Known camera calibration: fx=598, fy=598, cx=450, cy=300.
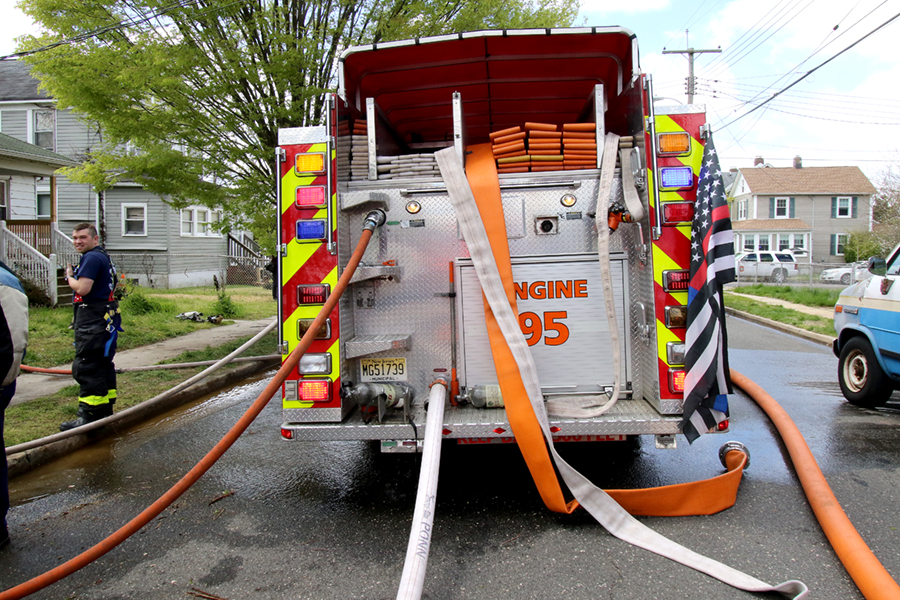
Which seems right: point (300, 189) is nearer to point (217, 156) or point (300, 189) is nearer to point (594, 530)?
point (594, 530)

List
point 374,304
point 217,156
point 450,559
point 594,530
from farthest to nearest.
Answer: point 217,156 < point 374,304 < point 594,530 < point 450,559

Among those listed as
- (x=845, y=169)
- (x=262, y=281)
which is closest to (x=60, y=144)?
(x=262, y=281)

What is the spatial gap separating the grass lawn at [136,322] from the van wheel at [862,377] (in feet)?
33.2

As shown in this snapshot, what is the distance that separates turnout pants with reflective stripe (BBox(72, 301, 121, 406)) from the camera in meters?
5.53

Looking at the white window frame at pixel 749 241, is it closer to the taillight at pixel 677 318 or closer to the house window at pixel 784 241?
the house window at pixel 784 241

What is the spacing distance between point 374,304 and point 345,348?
0.46 m

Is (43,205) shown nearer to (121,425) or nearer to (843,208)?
(121,425)

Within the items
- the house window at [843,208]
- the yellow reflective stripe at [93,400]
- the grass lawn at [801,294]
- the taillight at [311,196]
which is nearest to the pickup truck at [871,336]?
the taillight at [311,196]

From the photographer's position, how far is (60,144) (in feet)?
75.8

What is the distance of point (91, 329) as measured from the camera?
552 centimetres

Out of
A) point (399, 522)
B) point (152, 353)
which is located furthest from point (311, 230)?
point (152, 353)

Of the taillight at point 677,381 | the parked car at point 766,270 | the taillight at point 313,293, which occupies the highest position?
the parked car at point 766,270

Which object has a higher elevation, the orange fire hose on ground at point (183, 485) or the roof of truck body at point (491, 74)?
the roof of truck body at point (491, 74)

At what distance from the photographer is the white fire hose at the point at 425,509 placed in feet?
8.56
